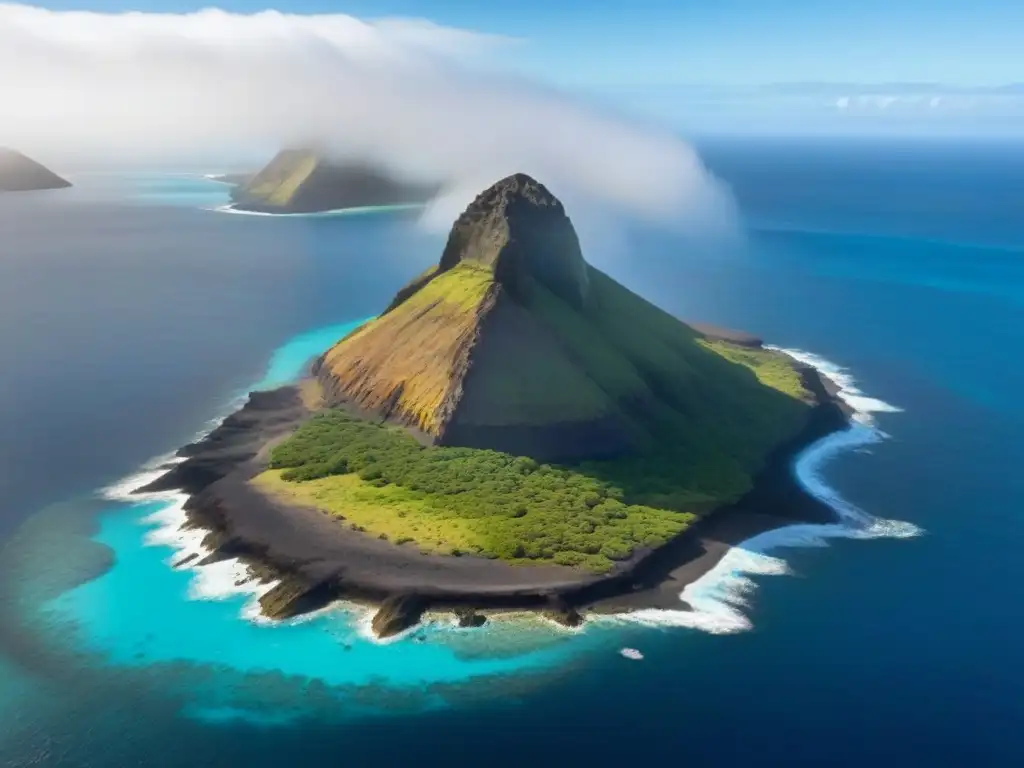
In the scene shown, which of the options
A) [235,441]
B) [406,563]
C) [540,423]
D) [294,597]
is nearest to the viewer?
[294,597]

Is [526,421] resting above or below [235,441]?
above

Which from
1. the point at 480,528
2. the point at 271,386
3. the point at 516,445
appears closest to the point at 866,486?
the point at 516,445

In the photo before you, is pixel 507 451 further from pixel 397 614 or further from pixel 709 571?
pixel 397 614

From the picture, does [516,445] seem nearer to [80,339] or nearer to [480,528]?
[480,528]

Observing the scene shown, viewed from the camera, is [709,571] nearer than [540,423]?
Yes

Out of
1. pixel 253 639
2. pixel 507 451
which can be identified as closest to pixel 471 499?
pixel 507 451

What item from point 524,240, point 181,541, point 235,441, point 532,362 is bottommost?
point 181,541

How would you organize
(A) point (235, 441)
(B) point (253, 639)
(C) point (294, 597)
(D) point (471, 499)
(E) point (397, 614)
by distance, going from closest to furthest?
(B) point (253, 639) → (E) point (397, 614) → (C) point (294, 597) → (D) point (471, 499) → (A) point (235, 441)
